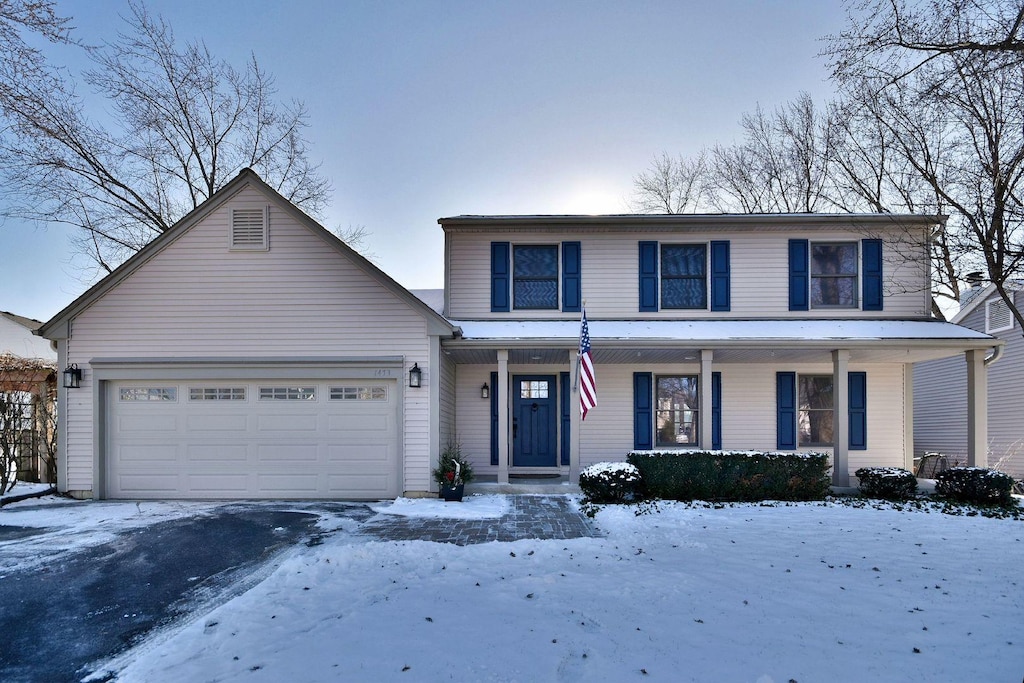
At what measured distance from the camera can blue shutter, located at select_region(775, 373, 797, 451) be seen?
11234 mm

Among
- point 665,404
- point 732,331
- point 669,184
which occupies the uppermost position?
point 669,184

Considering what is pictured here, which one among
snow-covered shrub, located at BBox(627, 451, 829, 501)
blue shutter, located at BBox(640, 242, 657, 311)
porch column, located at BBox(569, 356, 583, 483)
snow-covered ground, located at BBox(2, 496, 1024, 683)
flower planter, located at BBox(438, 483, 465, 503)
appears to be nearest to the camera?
snow-covered ground, located at BBox(2, 496, 1024, 683)

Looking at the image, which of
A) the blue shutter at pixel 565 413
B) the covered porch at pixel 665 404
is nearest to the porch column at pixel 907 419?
the covered porch at pixel 665 404

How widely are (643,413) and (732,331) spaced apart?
2.54m

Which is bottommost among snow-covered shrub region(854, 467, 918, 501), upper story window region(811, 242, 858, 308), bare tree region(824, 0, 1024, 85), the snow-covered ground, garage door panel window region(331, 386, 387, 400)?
snow-covered shrub region(854, 467, 918, 501)

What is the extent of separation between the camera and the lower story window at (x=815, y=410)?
452 inches

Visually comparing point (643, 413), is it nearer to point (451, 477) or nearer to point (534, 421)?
point (534, 421)

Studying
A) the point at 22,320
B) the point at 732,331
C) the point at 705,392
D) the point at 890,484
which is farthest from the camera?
the point at 22,320

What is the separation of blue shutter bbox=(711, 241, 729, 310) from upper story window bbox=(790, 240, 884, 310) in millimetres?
1356

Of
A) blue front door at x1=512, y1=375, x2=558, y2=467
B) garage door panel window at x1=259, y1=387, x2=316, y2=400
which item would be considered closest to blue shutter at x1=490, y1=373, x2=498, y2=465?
blue front door at x1=512, y1=375, x2=558, y2=467

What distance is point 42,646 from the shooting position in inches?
155

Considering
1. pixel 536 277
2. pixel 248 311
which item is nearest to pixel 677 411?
pixel 536 277

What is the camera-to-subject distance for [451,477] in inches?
356

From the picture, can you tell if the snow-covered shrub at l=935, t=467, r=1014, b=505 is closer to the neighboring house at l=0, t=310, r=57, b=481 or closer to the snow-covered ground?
the snow-covered ground
